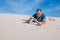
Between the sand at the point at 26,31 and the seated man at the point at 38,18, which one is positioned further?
the seated man at the point at 38,18

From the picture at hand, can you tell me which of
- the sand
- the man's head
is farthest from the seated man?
the sand

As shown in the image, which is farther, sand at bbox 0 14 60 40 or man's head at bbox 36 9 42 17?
man's head at bbox 36 9 42 17

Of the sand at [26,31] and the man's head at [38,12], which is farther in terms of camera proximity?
the man's head at [38,12]

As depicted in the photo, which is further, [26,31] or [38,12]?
[38,12]

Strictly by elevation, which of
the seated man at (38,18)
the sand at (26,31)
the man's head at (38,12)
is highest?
the man's head at (38,12)

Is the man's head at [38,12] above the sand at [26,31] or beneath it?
above

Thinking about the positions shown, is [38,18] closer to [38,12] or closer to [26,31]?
[38,12]

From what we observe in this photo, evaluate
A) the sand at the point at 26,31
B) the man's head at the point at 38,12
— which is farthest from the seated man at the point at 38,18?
the sand at the point at 26,31

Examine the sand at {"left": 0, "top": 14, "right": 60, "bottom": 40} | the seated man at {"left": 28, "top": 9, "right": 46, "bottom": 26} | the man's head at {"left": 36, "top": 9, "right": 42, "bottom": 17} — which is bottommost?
the sand at {"left": 0, "top": 14, "right": 60, "bottom": 40}

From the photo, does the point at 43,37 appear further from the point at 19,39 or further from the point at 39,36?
the point at 19,39

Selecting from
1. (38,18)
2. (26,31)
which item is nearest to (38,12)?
(38,18)

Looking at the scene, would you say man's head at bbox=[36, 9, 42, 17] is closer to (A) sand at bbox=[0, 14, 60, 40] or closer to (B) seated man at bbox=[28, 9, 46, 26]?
(B) seated man at bbox=[28, 9, 46, 26]

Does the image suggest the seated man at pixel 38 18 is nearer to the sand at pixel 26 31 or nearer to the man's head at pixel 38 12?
the man's head at pixel 38 12

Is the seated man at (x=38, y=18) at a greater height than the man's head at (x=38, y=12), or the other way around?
the man's head at (x=38, y=12)
